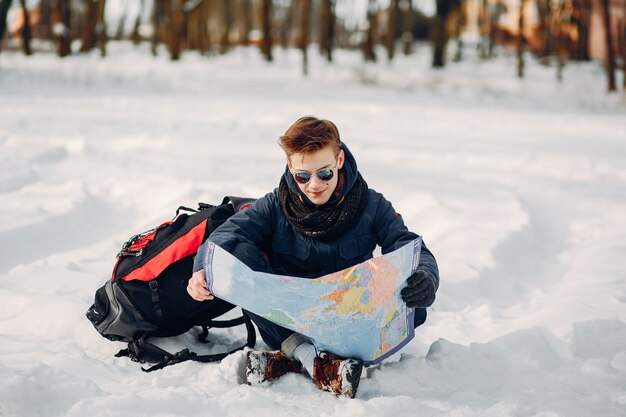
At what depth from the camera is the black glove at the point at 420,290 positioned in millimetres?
2539

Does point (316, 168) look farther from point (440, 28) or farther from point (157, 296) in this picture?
point (440, 28)

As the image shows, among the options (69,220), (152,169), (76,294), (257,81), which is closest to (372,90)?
(257,81)

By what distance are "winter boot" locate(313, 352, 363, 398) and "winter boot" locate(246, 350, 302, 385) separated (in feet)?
0.55

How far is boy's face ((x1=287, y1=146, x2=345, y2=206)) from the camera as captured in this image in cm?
261

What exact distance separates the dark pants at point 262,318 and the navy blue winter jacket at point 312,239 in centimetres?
1

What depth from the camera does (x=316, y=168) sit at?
261 centimetres

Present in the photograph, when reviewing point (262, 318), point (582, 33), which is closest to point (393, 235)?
point (262, 318)

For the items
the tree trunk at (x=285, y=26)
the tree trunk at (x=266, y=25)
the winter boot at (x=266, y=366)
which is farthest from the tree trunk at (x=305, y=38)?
the winter boot at (x=266, y=366)

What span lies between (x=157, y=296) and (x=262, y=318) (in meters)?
0.51

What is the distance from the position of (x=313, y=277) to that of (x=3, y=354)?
4.33 ft

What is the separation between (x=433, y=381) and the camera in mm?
2701

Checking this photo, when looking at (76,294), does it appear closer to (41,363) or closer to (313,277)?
(41,363)

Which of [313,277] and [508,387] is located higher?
[313,277]

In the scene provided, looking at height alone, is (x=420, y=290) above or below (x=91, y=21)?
below
